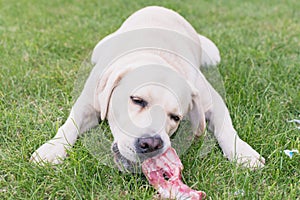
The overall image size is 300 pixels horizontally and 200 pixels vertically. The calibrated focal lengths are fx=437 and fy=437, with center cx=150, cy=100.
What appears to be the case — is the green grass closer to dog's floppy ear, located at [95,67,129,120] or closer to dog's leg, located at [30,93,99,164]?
dog's leg, located at [30,93,99,164]

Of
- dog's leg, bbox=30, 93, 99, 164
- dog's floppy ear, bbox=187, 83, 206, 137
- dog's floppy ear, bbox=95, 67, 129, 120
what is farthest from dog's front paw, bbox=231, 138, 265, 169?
dog's leg, bbox=30, 93, 99, 164

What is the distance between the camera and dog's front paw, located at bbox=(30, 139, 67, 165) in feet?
7.75

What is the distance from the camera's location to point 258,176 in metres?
2.31

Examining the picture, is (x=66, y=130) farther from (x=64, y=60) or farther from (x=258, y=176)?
(x=64, y=60)

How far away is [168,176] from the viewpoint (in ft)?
7.34

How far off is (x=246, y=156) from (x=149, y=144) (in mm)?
657

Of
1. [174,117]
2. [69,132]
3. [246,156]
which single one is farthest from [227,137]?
[69,132]

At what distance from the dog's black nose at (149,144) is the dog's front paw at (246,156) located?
51cm

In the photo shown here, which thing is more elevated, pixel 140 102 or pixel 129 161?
pixel 140 102

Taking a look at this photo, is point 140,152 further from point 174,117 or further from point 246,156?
point 246,156

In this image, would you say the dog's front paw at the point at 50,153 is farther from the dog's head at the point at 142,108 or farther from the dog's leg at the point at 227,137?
the dog's leg at the point at 227,137

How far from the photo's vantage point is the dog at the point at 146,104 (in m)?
2.27

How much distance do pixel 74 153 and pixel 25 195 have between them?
1.21 ft

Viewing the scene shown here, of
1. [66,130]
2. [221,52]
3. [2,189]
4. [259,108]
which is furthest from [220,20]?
[2,189]
